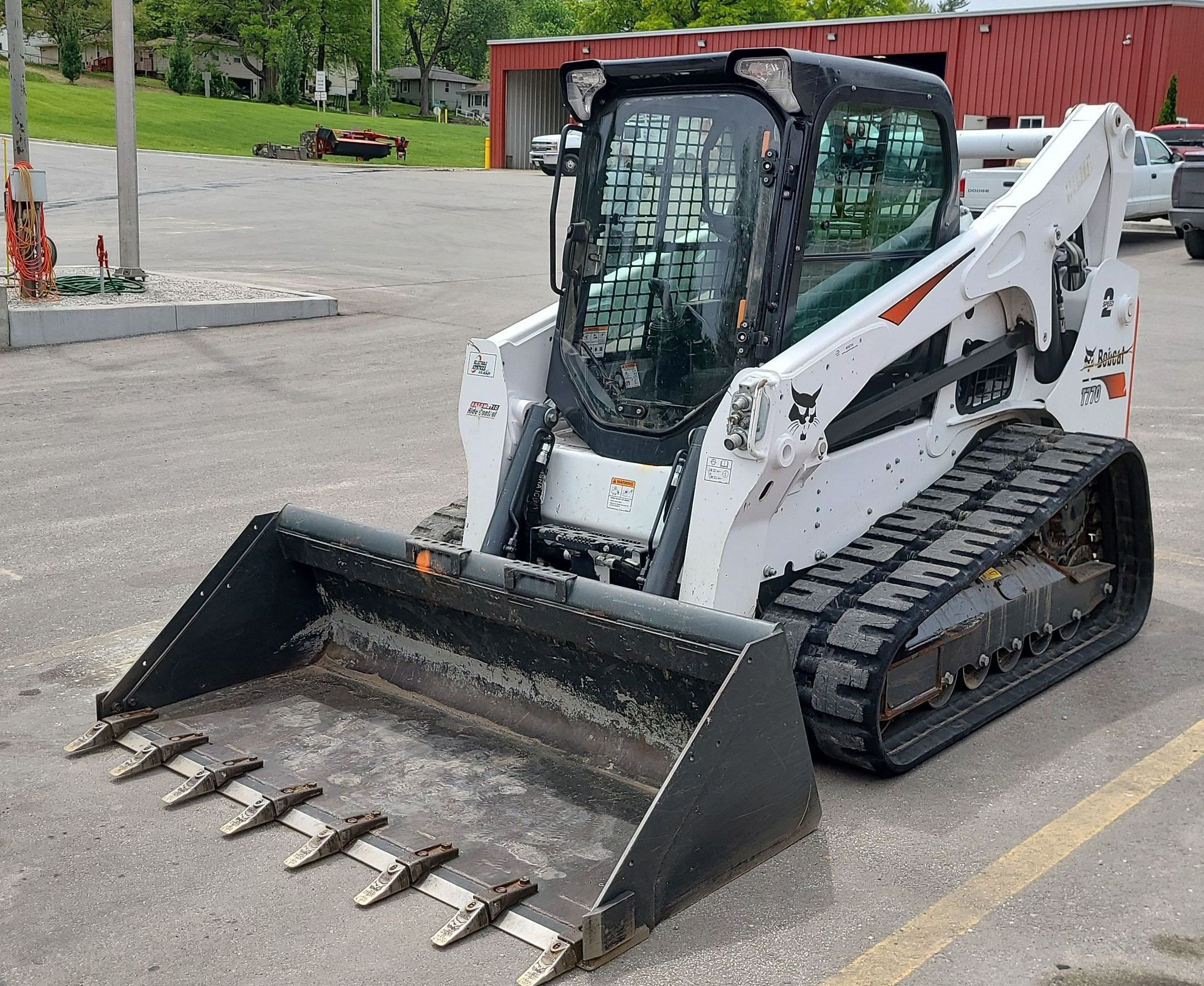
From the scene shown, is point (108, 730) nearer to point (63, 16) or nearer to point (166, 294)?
point (166, 294)

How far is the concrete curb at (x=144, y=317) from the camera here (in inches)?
569

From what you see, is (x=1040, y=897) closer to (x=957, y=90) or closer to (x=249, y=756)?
(x=249, y=756)

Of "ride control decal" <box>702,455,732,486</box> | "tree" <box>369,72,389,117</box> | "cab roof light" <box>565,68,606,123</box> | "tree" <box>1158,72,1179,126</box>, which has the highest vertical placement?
"tree" <box>369,72,389,117</box>

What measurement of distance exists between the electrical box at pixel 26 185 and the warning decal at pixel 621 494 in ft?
38.3

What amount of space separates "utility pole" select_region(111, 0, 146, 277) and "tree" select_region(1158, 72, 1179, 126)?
25.2 metres

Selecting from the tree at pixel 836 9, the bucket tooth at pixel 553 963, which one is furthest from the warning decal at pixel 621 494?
the tree at pixel 836 9

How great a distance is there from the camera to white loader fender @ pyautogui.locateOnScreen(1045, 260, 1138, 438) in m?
6.99

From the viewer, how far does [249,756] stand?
16.7ft

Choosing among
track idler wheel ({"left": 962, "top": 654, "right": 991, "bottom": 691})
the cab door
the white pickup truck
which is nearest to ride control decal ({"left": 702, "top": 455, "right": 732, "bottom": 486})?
track idler wheel ({"left": 962, "top": 654, "right": 991, "bottom": 691})

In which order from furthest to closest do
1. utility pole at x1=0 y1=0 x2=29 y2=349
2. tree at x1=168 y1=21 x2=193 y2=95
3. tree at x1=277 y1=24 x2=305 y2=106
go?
tree at x1=277 y1=24 x2=305 y2=106 < tree at x1=168 y1=21 x2=193 y2=95 < utility pole at x1=0 y1=0 x2=29 y2=349

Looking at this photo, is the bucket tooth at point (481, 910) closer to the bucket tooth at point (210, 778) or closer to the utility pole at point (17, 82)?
the bucket tooth at point (210, 778)

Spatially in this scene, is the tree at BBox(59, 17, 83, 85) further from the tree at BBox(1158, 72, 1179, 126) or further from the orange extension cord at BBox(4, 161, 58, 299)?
the orange extension cord at BBox(4, 161, 58, 299)

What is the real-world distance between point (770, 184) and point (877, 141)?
686mm

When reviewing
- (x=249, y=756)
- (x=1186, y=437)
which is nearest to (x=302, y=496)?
(x=249, y=756)
